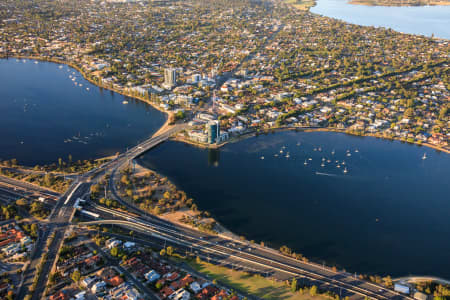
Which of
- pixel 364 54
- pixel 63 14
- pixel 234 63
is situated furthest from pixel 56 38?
pixel 364 54

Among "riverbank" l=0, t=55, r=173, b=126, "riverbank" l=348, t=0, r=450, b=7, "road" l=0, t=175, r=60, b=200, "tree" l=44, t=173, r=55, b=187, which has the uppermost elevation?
"riverbank" l=348, t=0, r=450, b=7

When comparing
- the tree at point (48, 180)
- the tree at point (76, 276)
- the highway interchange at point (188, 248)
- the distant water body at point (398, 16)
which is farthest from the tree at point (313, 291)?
the distant water body at point (398, 16)

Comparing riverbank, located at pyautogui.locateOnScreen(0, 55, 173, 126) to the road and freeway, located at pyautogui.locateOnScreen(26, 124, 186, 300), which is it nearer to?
freeway, located at pyautogui.locateOnScreen(26, 124, 186, 300)

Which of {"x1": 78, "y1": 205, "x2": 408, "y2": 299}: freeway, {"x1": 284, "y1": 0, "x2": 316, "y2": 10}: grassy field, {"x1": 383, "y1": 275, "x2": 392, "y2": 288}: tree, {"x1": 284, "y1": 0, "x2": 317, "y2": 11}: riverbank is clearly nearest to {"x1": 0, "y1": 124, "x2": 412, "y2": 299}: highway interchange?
{"x1": 78, "y1": 205, "x2": 408, "y2": 299}: freeway

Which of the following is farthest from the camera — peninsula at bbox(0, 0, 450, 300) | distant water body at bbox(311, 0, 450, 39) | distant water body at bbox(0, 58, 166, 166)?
distant water body at bbox(311, 0, 450, 39)

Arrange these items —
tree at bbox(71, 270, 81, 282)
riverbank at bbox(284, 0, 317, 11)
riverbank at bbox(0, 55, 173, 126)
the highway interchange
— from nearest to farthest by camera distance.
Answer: tree at bbox(71, 270, 81, 282)
the highway interchange
riverbank at bbox(0, 55, 173, 126)
riverbank at bbox(284, 0, 317, 11)

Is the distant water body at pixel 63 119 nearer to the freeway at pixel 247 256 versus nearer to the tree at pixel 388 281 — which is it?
the freeway at pixel 247 256

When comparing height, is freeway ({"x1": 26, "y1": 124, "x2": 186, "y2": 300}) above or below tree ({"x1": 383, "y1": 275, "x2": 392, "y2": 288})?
above

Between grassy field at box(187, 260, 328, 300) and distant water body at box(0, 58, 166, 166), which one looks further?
distant water body at box(0, 58, 166, 166)
